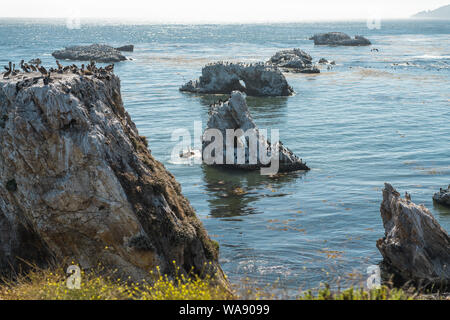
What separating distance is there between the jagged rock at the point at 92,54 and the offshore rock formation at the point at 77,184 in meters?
101

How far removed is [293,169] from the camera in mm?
37094

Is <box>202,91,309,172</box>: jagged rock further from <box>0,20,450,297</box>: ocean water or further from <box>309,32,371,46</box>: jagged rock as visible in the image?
<box>309,32,371,46</box>: jagged rock

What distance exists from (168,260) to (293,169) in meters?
22.9

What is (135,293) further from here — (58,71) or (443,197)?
(443,197)

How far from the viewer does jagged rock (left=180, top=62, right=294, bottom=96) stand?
71438mm

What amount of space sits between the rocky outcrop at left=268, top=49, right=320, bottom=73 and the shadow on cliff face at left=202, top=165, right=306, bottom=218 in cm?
5997

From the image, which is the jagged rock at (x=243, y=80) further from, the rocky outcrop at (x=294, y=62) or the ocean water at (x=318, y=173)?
the rocky outcrop at (x=294, y=62)

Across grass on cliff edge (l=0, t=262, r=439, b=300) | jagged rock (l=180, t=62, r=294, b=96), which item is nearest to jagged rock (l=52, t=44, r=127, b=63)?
jagged rock (l=180, t=62, r=294, b=96)

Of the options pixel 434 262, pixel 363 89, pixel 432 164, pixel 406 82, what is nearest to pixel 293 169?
pixel 432 164

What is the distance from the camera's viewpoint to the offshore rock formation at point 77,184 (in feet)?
47.3

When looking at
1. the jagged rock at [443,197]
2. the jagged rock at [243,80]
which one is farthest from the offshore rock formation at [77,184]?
the jagged rock at [243,80]

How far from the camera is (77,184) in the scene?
47.3 feet

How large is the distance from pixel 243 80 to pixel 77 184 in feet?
198
